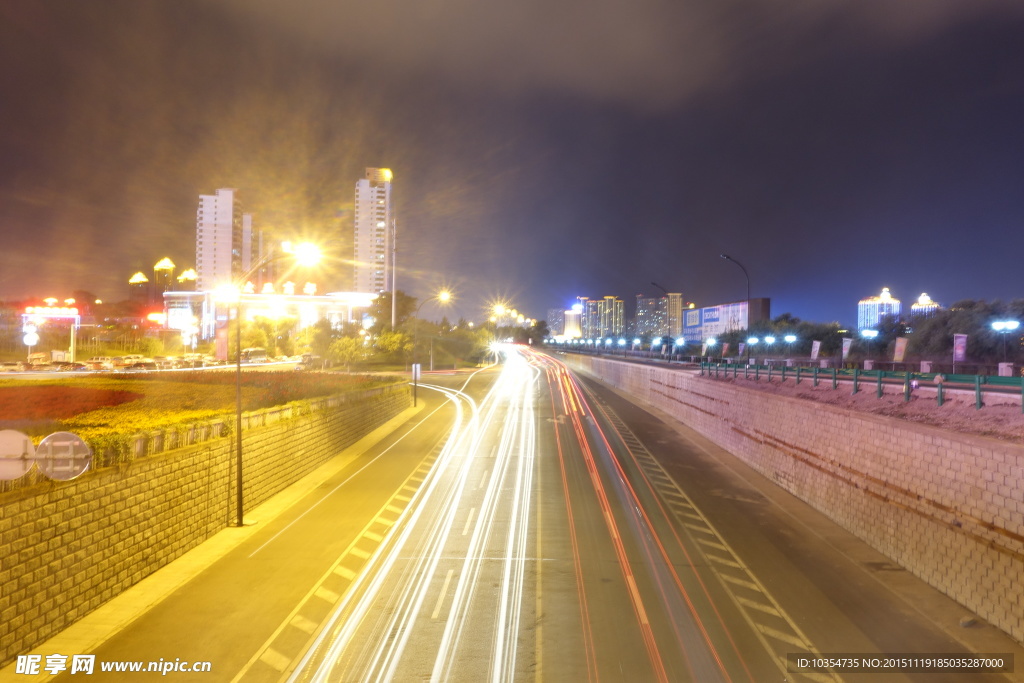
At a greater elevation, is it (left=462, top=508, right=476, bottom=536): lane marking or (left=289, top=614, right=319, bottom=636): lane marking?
(left=289, top=614, right=319, bottom=636): lane marking

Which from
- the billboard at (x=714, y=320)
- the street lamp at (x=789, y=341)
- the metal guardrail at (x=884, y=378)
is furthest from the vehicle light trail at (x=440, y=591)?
the billboard at (x=714, y=320)

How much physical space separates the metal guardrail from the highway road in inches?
193

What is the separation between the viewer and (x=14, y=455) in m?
8.77

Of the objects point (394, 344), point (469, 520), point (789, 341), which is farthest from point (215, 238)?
point (469, 520)

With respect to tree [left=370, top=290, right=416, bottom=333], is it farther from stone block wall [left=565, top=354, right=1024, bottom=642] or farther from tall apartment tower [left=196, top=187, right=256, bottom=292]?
stone block wall [left=565, top=354, right=1024, bottom=642]

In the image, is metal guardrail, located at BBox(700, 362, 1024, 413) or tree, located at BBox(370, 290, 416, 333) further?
tree, located at BBox(370, 290, 416, 333)

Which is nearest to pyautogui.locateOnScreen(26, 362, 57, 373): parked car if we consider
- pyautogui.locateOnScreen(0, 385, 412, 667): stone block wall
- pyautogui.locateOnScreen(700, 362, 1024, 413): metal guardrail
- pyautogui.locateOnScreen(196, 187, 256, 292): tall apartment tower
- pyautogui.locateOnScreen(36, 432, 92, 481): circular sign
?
pyautogui.locateOnScreen(0, 385, 412, 667): stone block wall

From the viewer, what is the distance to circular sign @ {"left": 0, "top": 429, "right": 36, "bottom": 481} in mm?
8672

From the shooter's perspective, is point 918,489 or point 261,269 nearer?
point 918,489

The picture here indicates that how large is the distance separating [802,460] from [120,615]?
60.4 ft

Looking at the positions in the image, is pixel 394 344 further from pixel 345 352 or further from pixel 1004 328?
pixel 1004 328

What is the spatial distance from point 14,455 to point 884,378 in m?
25.9

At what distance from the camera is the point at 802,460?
19672 mm

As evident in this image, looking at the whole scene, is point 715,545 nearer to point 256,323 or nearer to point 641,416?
point 641,416
